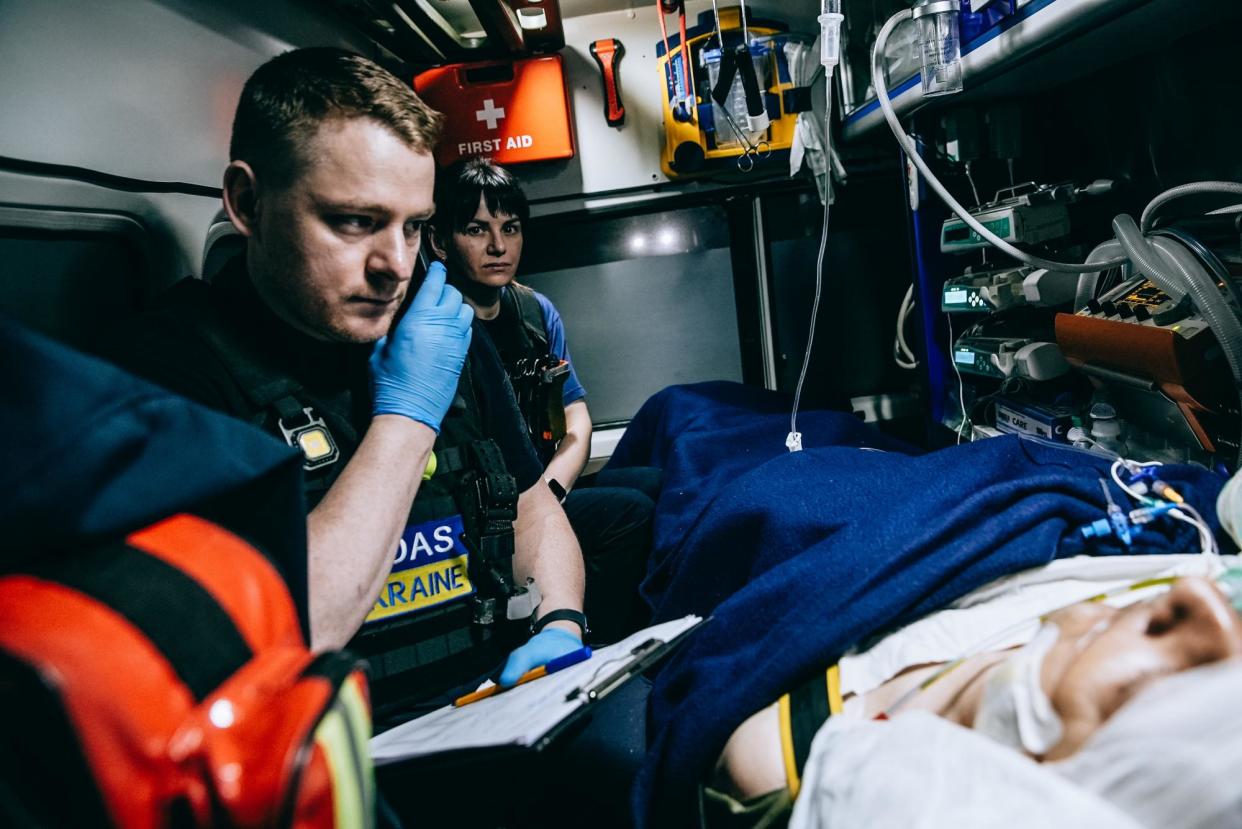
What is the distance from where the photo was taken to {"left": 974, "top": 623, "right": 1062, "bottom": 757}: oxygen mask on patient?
697 mm

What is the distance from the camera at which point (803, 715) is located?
0.92m

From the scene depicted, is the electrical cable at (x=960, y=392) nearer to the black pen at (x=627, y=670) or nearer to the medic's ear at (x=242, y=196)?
the black pen at (x=627, y=670)

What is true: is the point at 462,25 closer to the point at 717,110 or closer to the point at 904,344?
the point at 717,110

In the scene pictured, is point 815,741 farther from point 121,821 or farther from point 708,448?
point 708,448

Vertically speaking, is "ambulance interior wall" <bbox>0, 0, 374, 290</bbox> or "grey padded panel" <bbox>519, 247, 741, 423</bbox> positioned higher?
"ambulance interior wall" <bbox>0, 0, 374, 290</bbox>

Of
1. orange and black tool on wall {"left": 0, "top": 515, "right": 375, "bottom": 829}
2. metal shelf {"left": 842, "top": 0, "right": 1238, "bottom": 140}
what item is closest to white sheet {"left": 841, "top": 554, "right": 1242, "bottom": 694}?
orange and black tool on wall {"left": 0, "top": 515, "right": 375, "bottom": 829}

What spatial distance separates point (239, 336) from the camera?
1247mm

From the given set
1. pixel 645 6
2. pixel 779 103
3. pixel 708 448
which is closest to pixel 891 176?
pixel 779 103

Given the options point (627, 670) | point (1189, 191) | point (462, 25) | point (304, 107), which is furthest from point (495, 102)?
point (627, 670)

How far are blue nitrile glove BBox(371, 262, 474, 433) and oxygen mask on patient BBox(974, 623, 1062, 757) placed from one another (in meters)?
0.94

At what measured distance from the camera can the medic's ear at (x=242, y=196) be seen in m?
1.30

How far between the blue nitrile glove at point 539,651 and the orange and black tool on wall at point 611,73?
2.35 metres

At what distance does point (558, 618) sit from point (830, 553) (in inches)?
24.0

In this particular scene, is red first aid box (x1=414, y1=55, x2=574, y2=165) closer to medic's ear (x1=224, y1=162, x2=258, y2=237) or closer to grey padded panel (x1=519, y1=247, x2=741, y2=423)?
grey padded panel (x1=519, y1=247, x2=741, y2=423)
